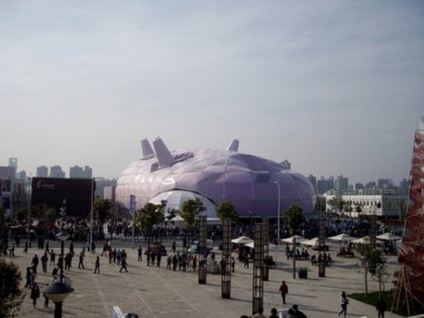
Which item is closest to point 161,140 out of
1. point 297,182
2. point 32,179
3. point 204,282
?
point 297,182

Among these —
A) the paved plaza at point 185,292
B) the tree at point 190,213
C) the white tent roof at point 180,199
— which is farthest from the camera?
the white tent roof at point 180,199

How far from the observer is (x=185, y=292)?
26.3 metres

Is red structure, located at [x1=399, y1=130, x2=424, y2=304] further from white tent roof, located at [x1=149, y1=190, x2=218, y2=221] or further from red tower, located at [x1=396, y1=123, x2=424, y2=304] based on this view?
white tent roof, located at [x1=149, y1=190, x2=218, y2=221]

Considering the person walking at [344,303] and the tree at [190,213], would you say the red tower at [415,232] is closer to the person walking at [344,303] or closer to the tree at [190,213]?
the person walking at [344,303]

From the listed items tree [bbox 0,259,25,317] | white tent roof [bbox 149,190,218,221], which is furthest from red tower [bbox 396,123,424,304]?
white tent roof [bbox 149,190,218,221]

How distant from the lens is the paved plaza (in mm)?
21703

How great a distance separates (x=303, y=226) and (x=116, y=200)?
44.7 m

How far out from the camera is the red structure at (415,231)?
2266 cm

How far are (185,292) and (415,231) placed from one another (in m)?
12.3

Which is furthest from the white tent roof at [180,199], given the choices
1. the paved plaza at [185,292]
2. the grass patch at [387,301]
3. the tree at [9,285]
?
the tree at [9,285]

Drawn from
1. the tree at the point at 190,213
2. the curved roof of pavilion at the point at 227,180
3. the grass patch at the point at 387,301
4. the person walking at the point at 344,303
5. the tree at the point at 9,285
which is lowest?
the grass patch at the point at 387,301

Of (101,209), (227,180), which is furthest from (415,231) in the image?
(101,209)

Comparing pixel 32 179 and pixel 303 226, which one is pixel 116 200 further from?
pixel 303 226

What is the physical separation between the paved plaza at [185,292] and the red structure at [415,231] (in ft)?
6.55
